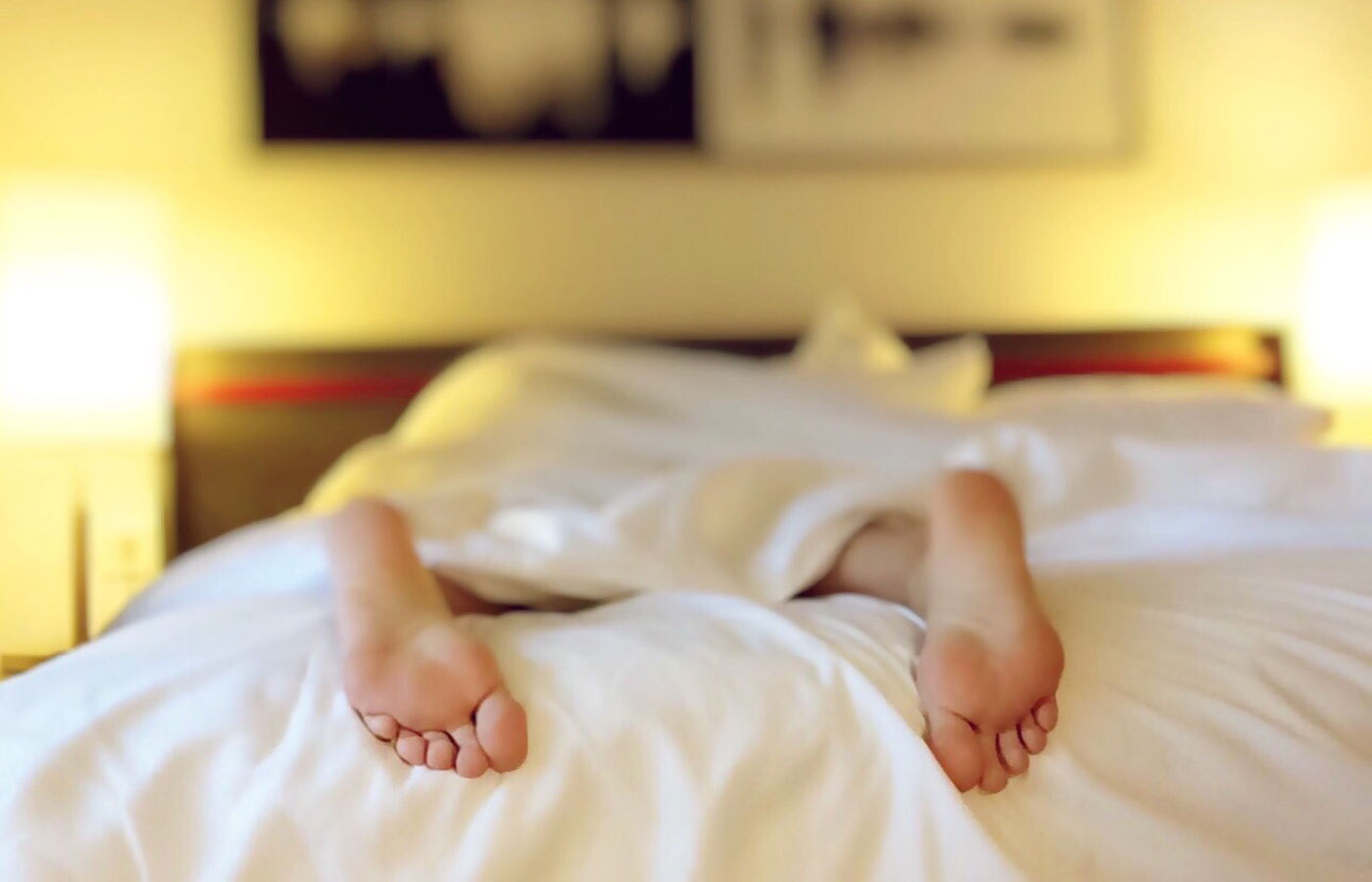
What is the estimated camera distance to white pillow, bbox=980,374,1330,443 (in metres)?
1.68

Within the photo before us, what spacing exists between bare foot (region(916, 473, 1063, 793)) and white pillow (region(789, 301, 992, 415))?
0.81m

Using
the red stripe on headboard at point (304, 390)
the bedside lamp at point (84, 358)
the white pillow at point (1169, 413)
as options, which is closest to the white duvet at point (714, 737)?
the white pillow at point (1169, 413)

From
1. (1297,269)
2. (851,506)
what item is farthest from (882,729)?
(1297,269)

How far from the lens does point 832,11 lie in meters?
2.22

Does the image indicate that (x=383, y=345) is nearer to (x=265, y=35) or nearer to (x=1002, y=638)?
(x=265, y=35)

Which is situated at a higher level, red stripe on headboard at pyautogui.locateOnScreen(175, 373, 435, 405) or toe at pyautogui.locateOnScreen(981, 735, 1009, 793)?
red stripe on headboard at pyautogui.locateOnScreen(175, 373, 435, 405)

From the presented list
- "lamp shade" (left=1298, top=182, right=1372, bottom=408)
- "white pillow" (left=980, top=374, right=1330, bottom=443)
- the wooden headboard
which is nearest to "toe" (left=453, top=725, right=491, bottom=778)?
"white pillow" (left=980, top=374, right=1330, bottom=443)

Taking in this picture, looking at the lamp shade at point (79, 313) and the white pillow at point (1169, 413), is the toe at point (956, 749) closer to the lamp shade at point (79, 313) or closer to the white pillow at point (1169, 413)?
the white pillow at point (1169, 413)

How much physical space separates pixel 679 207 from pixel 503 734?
1609 mm

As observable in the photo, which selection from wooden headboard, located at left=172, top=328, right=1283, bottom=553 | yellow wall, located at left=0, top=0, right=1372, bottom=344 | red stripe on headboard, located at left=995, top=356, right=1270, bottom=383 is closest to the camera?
wooden headboard, located at left=172, top=328, right=1283, bottom=553

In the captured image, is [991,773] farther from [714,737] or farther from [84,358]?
[84,358]

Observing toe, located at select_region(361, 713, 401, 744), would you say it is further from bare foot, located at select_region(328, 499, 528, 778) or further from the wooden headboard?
the wooden headboard

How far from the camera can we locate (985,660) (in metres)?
0.71

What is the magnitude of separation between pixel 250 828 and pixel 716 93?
1.75m
